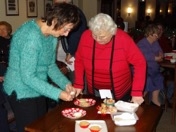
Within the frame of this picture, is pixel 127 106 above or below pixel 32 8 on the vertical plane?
below

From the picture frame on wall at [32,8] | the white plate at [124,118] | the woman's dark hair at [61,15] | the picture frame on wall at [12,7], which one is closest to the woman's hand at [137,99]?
the white plate at [124,118]

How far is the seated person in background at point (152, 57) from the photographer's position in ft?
10.5

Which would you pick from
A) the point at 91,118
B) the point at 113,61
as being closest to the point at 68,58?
the point at 113,61

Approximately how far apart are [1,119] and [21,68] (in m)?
0.63

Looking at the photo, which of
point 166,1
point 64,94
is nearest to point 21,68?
point 64,94

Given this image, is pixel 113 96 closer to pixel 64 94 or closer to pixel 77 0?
pixel 64 94

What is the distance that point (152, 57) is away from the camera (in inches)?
126

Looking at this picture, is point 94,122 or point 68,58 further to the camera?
point 68,58

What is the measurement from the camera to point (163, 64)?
3.32 meters

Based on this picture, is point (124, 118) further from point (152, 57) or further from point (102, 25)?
point (152, 57)

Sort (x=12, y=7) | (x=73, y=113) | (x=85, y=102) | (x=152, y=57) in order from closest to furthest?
(x=73, y=113), (x=85, y=102), (x=152, y=57), (x=12, y=7)

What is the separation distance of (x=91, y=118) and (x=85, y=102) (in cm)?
21

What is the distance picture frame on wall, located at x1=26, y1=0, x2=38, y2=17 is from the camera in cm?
468

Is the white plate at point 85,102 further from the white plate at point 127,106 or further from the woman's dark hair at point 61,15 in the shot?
the woman's dark hair at point 61,15
